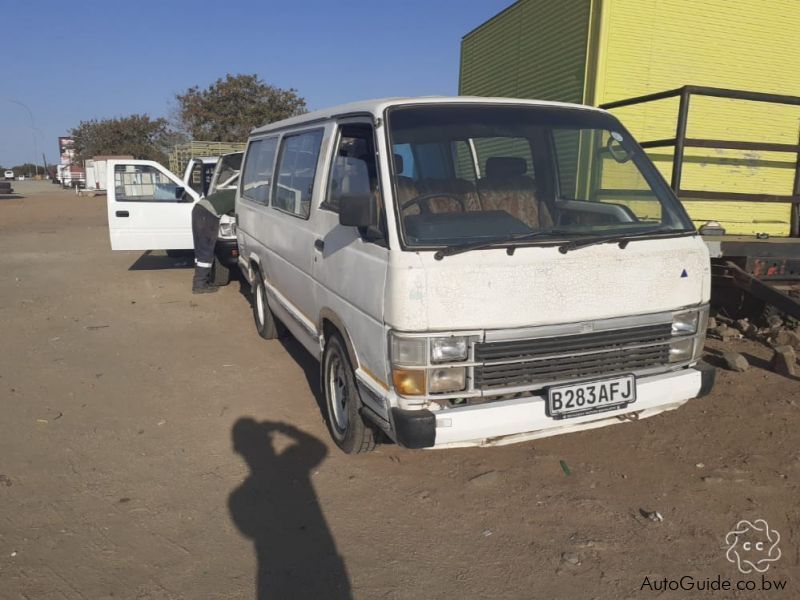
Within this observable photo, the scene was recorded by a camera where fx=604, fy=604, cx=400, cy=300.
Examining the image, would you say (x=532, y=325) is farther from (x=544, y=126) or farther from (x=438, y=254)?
(x=544, y=126)

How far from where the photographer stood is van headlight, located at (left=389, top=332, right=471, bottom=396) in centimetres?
282

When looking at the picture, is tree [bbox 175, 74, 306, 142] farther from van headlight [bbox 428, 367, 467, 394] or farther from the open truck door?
van headlight [bbox 428, 367, 467, 394]

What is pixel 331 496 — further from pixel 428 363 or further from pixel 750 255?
pixel 750 255

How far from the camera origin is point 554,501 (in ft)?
10.6

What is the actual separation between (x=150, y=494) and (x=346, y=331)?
55.3 inches

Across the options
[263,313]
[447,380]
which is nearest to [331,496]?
[447,380]

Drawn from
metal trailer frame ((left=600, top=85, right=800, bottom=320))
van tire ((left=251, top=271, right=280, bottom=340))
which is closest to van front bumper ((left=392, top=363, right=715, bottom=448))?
metal trailer frame ((left=600, top=85, right=800, bottom=320))

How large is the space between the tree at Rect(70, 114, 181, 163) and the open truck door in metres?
39.9

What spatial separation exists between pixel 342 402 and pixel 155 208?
656 cm

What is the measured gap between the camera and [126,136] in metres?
49.1

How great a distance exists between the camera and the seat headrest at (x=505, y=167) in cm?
397

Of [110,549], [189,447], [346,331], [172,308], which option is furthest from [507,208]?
[172,308]

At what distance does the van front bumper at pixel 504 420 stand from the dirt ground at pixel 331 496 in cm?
45

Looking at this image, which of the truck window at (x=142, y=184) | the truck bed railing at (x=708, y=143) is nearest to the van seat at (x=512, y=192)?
the truck bed railing at (x=708, y=143)
